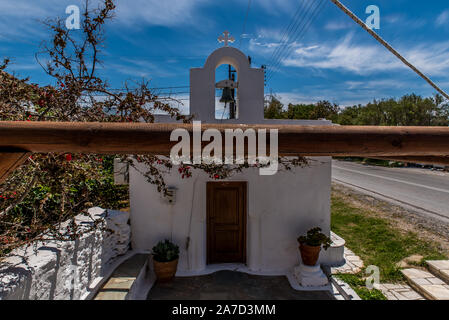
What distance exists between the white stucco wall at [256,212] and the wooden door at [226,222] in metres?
0.30

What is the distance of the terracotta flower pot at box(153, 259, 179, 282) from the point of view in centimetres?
563

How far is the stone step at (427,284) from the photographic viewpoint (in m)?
5.45

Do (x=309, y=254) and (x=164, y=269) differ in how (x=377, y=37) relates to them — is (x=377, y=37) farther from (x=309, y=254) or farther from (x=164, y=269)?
(x=164, y=269)

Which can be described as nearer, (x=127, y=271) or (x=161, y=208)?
(x=127, y=271)

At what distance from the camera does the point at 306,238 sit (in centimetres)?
603

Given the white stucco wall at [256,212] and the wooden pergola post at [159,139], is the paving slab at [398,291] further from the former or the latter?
the wooden pergola post at [159,139]

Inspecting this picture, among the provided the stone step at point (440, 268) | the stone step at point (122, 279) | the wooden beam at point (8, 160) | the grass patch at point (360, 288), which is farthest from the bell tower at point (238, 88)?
the stone step at point (440, 268)

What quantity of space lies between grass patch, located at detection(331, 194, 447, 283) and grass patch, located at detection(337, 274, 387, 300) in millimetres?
241

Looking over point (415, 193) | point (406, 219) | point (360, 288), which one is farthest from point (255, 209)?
point (415, 193)

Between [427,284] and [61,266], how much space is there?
24.9ft

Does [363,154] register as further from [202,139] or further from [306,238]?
[306,238]

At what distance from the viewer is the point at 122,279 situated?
16.0 ft
